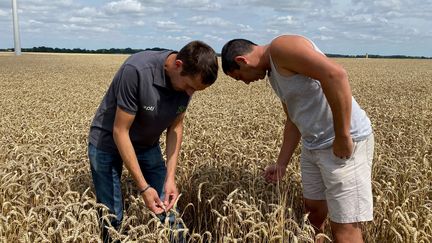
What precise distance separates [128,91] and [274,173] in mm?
1696

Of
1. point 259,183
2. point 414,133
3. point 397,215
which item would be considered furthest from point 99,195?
point 414,133

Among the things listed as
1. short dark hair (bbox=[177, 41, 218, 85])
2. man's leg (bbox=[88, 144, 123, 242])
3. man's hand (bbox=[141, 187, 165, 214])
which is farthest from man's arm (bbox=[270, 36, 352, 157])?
man's leg (bbox=[88, 144, 123, 242])

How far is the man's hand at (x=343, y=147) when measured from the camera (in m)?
3.12

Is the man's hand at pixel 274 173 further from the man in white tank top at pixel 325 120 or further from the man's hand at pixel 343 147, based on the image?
the man's hand at pixel 343 147

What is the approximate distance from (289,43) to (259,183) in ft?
6.59

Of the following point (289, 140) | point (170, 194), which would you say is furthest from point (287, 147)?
point (170, 194)

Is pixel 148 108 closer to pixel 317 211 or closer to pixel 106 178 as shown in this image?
pixel 106 178

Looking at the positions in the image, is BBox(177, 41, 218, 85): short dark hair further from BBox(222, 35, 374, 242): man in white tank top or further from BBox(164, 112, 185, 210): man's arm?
BBox(164, 112, 185, 210): man's arm

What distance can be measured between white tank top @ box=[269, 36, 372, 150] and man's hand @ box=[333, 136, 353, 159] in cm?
15

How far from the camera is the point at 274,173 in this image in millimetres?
4262

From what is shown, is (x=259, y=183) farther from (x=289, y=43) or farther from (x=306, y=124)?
(x=289, y=43)

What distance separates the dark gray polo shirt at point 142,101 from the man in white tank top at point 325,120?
54 centimetres

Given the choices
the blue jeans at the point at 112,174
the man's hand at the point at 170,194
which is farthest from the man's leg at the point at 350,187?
the blue jeans at the point at 112,174

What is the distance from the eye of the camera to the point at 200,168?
5.41m
